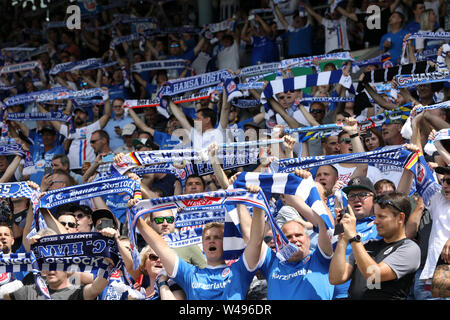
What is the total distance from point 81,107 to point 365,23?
459 centimetres

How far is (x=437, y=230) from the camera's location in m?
5.18

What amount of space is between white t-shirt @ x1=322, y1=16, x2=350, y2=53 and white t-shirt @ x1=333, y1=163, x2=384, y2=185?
13.0ft

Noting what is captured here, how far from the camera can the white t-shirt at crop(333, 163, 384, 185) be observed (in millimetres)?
6570

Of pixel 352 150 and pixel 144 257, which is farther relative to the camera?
pixel 352 150

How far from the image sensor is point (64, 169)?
8.53 meters

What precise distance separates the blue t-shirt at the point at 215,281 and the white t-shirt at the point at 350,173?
74.5 inches

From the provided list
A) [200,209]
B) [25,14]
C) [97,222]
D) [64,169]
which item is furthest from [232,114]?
[25,14]

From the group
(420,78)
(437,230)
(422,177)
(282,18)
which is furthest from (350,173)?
(282,18)

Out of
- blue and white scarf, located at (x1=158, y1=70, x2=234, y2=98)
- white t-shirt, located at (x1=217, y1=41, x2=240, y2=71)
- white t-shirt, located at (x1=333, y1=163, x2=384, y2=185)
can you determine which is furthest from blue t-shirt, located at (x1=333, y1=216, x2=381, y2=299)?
white t-shirt, located at (x1=217, y1=41, x2=240, y2=71)

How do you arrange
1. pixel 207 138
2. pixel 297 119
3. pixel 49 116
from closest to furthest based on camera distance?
1. pixel 207 138
2. pixel 297 119
3. pixel 49 116

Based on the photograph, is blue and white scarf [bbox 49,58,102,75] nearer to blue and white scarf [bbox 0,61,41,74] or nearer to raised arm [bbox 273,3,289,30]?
blue and white scarf [bbox 0,61,41,74]

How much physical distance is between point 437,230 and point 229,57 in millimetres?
6855

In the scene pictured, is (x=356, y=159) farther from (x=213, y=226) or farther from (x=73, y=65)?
(x=73, y=65)

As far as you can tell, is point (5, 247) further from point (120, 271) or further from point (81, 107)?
point (81, 107)
